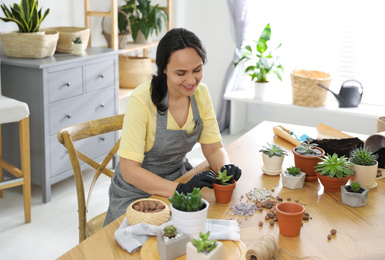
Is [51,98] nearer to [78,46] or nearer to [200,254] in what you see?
[78,46]

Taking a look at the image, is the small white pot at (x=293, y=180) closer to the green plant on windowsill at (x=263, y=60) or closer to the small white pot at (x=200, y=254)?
the small white pot at (x=200, y=254)

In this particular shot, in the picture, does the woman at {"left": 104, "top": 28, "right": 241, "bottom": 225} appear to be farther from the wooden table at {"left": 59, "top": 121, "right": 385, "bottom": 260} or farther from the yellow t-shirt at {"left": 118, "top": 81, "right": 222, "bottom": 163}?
the wooden table at {"left": 59, "top": 121, "right": 385, "bottom": 260}

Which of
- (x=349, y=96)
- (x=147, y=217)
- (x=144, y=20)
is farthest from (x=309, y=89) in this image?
(x=147, y=217)

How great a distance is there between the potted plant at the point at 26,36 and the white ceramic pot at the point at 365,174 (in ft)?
7.42

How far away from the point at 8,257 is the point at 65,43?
153cm

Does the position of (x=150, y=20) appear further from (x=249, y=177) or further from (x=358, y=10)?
(x=249, y=177)

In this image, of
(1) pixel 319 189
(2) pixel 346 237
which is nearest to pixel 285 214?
(2) pixel 346 237

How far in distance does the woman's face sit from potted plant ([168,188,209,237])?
60 centimetres

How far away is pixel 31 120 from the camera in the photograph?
329 cm

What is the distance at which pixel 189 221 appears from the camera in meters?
1.30

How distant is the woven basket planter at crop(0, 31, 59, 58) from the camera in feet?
10.6

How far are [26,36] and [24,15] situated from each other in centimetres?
14

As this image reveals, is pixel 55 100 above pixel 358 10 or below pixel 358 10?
below

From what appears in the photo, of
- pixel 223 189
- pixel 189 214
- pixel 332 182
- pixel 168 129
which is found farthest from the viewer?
pixel 168 129
